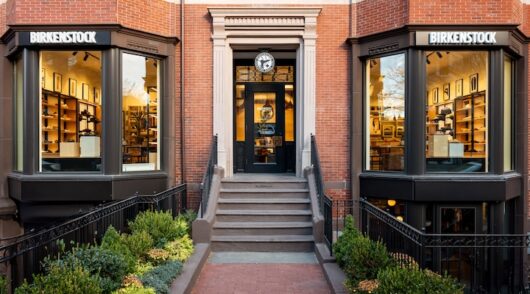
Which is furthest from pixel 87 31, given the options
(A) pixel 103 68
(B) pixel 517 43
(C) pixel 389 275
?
Result: (B) pixel 517 43

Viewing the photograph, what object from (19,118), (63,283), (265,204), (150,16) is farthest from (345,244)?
(19,118)

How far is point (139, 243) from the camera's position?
7734mm

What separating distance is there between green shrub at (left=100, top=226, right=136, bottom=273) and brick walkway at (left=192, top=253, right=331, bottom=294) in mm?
→ 1215

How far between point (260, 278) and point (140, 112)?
540 centimetres

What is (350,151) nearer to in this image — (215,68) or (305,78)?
(305,78)

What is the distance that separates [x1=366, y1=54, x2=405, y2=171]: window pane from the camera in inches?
450

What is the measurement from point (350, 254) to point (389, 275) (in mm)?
1512

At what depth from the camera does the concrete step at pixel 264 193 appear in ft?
36.6

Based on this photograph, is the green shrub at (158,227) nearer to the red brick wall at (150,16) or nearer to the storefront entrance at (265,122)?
the red brick wall at (150,16)

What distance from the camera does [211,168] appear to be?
37.2 feet

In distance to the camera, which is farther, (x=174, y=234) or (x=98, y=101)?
(x=98, y=101)

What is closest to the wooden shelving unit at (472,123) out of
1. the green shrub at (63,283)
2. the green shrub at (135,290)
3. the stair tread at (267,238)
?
the stair tread at (267,238)

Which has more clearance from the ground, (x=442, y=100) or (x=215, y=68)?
(x=215, y=68)

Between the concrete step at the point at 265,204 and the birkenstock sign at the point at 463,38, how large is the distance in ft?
14.0
